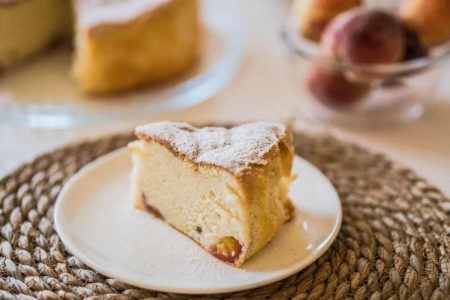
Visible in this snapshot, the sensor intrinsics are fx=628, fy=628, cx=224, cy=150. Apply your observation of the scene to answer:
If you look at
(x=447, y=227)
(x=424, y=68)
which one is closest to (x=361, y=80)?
(x=424, y=68)

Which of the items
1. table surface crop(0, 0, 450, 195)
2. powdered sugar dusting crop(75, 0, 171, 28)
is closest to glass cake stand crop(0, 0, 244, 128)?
table surface crop(0, 0, 450, 195)

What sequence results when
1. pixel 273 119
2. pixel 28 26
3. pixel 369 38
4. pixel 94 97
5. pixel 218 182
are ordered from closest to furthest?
pixel 218 182 < pixel 369 38 < pixel 273 119 < pixel 94 97 < pixel 28 26

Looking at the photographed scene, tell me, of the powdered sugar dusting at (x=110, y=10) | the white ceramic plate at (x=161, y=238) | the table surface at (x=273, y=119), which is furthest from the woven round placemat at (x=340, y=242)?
the powdered sugar dusting at (x=110, y=10)

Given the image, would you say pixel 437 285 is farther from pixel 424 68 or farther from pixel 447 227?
pixel 424 68

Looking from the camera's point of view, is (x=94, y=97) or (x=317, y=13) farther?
(x=94, y=97)

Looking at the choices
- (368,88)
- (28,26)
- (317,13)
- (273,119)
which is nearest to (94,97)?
(28,26)

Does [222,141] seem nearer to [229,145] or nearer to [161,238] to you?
[229,145]
